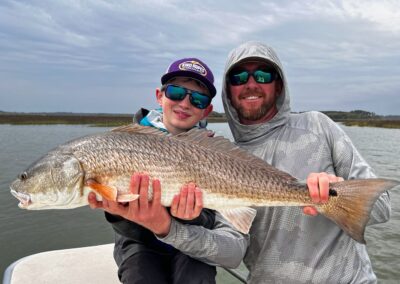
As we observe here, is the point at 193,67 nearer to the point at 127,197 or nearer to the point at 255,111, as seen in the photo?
the point at 255,111

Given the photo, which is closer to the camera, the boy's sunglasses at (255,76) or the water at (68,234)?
the boy's sunglasses at (255,76)

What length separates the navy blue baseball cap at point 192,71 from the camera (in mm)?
4000

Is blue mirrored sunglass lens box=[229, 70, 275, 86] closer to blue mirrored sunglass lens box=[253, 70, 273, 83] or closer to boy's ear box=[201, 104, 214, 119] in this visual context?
blue mirrored sunglass lens box=[253, 70, 273, 83]

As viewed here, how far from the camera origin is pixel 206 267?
3457 mm

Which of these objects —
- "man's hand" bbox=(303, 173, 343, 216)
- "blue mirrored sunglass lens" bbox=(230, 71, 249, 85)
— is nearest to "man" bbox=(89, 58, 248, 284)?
"blue mirrored sunglass lens" bbox=(230, 71, 249, 85)

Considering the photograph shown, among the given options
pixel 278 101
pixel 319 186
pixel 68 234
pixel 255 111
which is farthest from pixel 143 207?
pixel 68 234

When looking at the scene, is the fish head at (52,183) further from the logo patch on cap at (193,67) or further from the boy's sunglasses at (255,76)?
the boy's sunglasses at (255,76)

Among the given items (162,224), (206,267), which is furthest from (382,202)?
(162,224)

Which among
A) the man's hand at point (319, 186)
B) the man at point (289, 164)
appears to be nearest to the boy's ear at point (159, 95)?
the man at point (289, 164)

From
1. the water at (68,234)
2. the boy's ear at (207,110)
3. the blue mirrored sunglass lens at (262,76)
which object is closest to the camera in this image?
the blue mirrored sunglass lens at (262,76)

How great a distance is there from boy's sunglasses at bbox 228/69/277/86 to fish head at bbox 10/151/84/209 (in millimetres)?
1869

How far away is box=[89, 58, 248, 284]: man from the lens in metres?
3.03

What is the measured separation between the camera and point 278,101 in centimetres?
404

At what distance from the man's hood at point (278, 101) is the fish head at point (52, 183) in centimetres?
181
